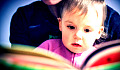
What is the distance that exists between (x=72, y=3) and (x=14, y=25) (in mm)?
361

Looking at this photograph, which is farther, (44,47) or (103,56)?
(44,47)

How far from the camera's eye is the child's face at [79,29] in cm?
76

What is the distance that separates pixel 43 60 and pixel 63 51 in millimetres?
245

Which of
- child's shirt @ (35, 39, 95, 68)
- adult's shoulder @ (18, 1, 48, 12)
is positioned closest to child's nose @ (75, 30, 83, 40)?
child's shirt @ (35, 39, 95, 68)

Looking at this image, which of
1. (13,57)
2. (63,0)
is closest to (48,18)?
(63,0)

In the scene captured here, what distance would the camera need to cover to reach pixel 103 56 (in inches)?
27.5

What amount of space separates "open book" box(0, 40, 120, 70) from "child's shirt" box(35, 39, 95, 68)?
0.14m

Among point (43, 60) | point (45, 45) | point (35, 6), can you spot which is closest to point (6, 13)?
Answer: point (35, 6)

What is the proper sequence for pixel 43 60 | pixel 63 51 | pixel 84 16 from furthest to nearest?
pixel 63 51
pixel 84 16
pixel 43 60

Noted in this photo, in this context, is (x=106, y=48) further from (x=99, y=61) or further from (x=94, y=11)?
(x=94, y=11)

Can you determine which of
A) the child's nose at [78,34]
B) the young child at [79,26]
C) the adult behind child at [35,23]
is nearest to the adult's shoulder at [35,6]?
the adult behind child at [35,23]

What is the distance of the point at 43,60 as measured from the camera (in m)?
0.63

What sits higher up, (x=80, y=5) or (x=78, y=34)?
(x=80, y=5)

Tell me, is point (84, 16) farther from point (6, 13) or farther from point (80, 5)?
point (6, 13)
